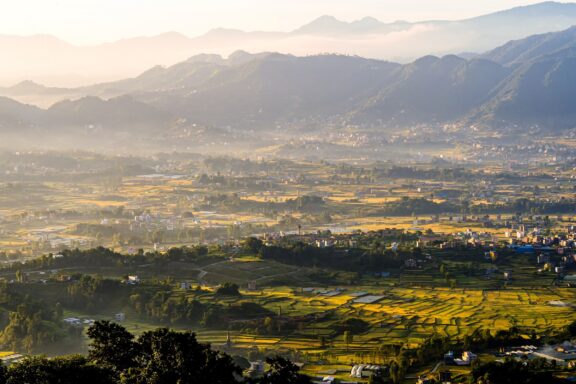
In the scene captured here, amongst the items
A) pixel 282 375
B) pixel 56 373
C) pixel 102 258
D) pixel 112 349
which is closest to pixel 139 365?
pixel 112 349

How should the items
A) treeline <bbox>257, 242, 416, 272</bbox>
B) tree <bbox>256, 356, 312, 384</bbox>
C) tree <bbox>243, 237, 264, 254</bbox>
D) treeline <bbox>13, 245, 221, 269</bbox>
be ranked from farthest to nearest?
1. tree <bbox>243, 237, 264, 254</bbox>
2. treeline <bbox>257, 242, 416, 272</bbox>
3. treeline <bbox>13, 245, 221, 269</bbox>
4. tree <bbox>256, 356, 312, 384</bbox>

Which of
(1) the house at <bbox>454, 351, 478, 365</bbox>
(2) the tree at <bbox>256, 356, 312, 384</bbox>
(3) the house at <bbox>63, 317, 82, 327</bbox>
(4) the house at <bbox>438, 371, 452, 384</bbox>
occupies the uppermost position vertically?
(2) the tree at <bbox>256, 356, 312, 384</bbox>

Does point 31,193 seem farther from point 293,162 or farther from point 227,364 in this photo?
point 227,364

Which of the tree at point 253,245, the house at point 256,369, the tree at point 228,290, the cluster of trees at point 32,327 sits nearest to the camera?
the house at point 256,369

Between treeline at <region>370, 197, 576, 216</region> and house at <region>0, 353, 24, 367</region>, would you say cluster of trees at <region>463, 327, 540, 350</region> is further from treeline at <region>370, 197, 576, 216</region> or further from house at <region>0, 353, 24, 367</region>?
treeline at <region>370, 197, 576, 216</region>

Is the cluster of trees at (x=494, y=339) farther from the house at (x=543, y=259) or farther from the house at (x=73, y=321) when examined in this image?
the house at (x=543, y=259)

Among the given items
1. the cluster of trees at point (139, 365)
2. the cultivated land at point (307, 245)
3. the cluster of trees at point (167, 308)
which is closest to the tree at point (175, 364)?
the cluster of trees at point (139, 365)

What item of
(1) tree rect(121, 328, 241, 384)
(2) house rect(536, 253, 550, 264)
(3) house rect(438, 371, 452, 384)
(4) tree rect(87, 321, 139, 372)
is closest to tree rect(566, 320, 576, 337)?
(3) house rect(438, 371, 452, 384)

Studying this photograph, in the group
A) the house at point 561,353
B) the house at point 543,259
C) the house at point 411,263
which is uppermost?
the house at point 561,353
